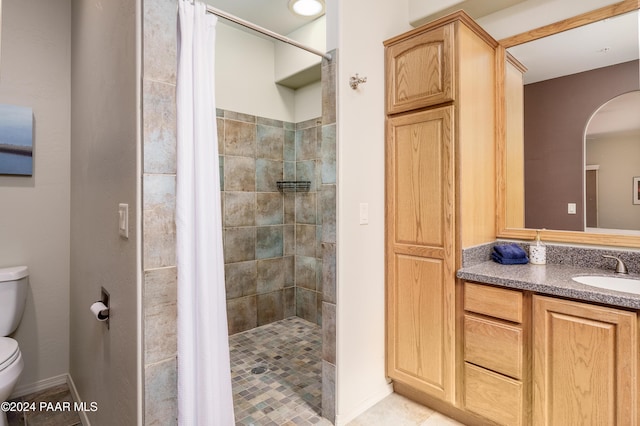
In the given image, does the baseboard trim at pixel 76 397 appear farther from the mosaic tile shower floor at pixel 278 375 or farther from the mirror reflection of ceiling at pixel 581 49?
the mirror reflection of ceiling at pixel 581 49

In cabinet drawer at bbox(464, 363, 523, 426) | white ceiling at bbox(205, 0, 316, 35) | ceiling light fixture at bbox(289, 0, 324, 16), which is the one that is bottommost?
cabinet drawer at bbox(464, 363, 523, 426)

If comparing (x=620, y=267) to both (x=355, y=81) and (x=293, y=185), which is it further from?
(x=293, y=185)

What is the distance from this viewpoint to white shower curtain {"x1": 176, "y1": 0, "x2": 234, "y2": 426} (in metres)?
1.18

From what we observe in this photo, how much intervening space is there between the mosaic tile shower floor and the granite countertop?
3.94 ft

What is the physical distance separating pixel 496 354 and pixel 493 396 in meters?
0.22

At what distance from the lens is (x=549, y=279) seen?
1.54m

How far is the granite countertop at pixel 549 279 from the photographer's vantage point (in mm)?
1292

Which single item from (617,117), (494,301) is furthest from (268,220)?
(617,117)

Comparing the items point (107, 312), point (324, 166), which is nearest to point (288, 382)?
point (107, 312)

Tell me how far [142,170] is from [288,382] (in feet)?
5.81

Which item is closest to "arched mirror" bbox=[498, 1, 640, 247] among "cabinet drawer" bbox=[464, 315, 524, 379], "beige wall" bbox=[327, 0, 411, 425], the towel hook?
"cabinet drawer" bbox=[464, 315, 524, 379]

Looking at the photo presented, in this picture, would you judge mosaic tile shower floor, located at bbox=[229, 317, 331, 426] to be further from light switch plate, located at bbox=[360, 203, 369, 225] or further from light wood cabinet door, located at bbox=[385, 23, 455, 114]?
light wood cabinet door, located at bbox=[385, 23, 455, 114]

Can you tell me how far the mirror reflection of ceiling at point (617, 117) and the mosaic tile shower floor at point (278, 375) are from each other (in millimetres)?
2243

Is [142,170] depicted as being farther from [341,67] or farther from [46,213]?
[46,213]
